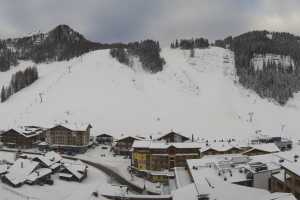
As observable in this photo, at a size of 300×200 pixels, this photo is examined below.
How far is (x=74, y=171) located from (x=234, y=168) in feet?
87.4

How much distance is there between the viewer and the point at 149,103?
4801 inches

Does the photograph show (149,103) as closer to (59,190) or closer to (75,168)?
(75,168)

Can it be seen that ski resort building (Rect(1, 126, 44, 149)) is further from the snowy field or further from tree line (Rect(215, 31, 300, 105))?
tree line (Rect(215, 31, 300, 105))

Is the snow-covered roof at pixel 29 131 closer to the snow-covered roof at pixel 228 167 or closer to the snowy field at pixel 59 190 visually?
the snowy field at pixel 59 190

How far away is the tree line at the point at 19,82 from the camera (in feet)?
452

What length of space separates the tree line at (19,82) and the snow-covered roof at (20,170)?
3100 inches

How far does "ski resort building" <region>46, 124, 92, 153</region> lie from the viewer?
3383 inches

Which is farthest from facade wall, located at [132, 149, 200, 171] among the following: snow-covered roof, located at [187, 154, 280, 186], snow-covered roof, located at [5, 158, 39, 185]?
snow-covered roof, located at [5, 158, 39, 185]

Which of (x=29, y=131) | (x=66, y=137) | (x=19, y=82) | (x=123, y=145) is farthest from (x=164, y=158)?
(x=19, y=82)

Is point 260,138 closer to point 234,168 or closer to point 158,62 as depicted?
point 234,168

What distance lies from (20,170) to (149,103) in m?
66.4

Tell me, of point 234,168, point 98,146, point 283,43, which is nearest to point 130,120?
point 98,146

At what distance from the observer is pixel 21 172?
59.2 meters

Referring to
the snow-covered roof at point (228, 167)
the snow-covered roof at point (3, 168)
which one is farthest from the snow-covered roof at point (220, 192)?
the snow-covered roof at point (3, 168)
